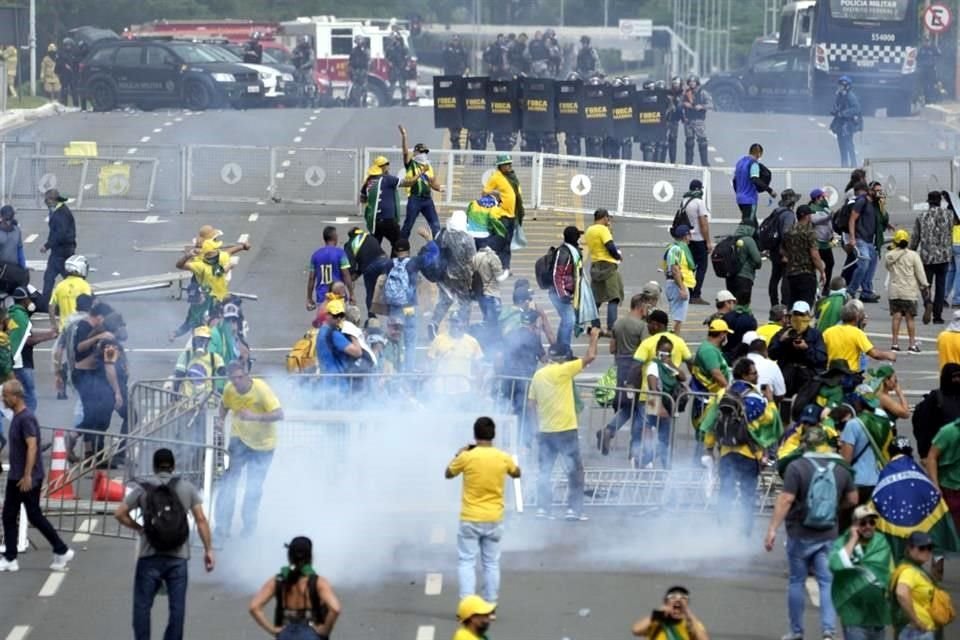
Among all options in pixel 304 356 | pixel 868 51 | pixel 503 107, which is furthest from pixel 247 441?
pixel 868 51

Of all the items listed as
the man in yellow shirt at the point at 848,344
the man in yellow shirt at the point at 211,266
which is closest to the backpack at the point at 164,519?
the man in yellow shirt at the point at 848,344

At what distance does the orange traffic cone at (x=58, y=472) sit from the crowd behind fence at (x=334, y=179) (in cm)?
1675

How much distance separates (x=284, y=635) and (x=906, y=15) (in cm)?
4953

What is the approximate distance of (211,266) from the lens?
22.2m

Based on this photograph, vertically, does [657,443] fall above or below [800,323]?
below

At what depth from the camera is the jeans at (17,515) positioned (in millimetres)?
16172

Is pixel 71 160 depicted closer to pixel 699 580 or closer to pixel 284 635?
pixel 699 580

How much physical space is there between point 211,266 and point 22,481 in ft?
20.8

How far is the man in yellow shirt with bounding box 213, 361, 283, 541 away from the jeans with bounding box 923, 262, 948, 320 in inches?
445

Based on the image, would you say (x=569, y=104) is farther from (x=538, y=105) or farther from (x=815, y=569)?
(x=815, y=569)

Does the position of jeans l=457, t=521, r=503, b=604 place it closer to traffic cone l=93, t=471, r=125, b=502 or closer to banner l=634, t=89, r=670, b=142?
traffic cone l=93, t=471, r=125, b=502

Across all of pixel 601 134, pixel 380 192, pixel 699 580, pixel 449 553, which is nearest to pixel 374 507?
pixel 449 553

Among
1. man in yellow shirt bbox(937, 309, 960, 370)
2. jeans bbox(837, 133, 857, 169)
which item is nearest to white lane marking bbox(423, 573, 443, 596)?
man in yellow shirt bbox(937, 309, 960, 370)

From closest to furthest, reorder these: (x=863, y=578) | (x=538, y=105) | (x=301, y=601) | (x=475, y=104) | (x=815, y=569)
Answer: (x=301, y=601) → (x=863, y=578) → (x=815, y=569) → (x=538, y=105) → (x=475, y=104)
